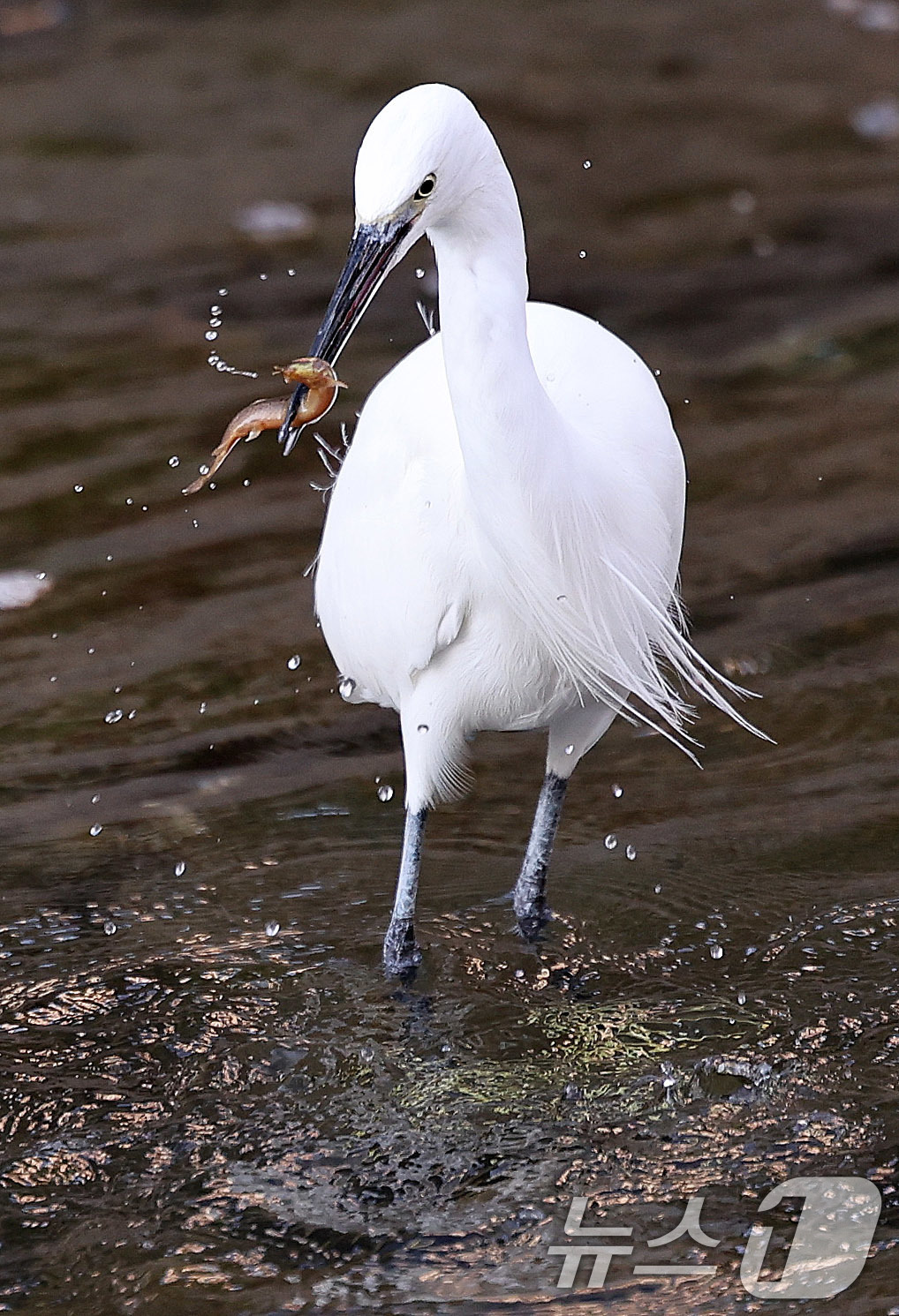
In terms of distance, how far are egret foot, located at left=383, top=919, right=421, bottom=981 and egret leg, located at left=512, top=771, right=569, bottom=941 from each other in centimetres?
22

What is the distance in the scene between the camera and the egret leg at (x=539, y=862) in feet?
9.90

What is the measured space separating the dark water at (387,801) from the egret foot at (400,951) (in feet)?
0.14

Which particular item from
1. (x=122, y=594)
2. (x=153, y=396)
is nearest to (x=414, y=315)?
(x=153, y=396)

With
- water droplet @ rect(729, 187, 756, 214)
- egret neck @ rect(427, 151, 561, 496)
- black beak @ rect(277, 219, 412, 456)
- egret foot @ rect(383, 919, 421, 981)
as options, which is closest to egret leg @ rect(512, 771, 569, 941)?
egret foot @ rect(383, 919, 421, 981)

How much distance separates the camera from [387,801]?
346cm

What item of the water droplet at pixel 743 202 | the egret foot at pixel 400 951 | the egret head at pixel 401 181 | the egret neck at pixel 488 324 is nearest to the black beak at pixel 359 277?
the egret head at pixel 401 181

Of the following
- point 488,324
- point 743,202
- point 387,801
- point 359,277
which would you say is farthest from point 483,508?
point 743,202

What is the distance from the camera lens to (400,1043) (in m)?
2.76

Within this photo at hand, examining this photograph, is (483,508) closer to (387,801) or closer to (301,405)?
(301,405)

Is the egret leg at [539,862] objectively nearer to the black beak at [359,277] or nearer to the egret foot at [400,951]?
the egret foot at [400,951]

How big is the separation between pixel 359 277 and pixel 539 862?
1271mm

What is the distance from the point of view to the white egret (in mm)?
2104

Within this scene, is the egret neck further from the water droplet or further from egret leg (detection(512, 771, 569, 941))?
the water droplet

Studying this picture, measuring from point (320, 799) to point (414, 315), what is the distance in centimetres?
229
